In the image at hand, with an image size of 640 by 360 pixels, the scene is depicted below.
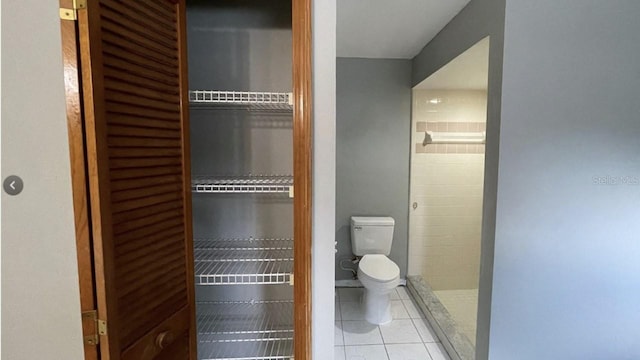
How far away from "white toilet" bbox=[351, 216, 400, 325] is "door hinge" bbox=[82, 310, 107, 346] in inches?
73.8

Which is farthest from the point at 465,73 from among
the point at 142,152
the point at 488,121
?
the point at 142,152

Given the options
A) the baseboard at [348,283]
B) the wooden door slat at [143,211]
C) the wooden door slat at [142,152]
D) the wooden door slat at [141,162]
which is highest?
the wooden door slat at [142,152]

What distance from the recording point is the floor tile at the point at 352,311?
2.46m

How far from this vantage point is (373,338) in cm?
219

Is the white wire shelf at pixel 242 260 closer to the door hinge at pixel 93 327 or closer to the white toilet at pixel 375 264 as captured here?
the door hinge at pixel 93 327

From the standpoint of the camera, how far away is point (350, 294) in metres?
2.83

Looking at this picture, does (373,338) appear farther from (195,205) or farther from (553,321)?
(195,205)

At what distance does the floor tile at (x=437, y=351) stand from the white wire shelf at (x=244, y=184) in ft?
5.61

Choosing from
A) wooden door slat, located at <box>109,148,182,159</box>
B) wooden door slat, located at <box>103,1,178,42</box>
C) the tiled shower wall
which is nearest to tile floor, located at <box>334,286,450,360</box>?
the tiled shower wall

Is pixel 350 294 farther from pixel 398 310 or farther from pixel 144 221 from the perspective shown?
pixel 144 221

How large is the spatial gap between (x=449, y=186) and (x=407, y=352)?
1.66 metres

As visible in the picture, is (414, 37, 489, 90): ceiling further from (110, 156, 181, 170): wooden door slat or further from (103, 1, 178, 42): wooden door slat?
(110, 156, 181, 170): wooden door slat

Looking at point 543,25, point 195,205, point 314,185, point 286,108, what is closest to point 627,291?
point 543,25

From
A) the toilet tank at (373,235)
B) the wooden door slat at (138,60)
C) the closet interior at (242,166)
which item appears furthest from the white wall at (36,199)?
the toilet tank at (373,235)
